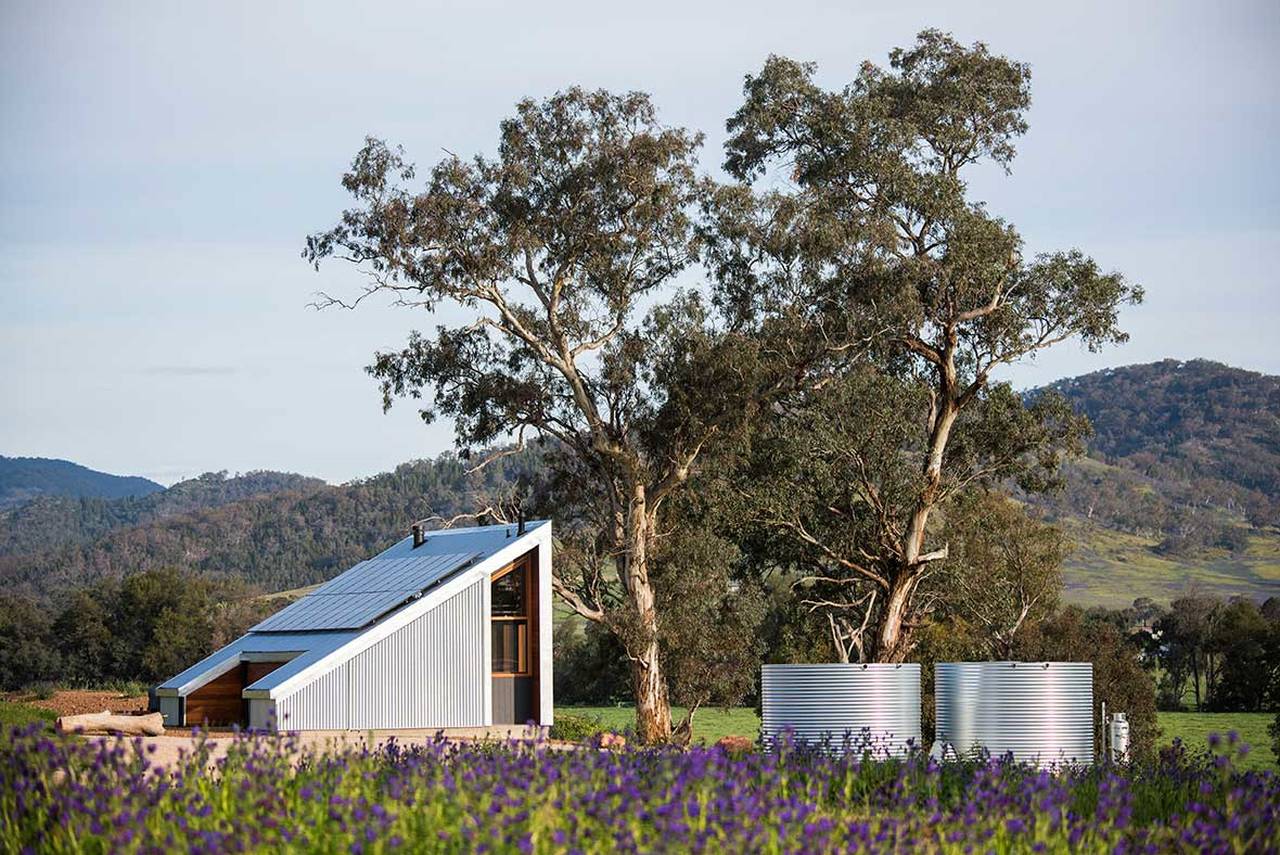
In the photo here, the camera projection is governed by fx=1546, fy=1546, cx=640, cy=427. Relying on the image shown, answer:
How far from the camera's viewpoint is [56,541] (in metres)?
138

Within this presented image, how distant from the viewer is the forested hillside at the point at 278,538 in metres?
103

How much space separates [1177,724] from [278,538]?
7341 cm

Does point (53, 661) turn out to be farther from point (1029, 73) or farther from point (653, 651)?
point (1029, 73)

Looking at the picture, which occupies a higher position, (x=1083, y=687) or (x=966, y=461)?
(x=966, y=461)

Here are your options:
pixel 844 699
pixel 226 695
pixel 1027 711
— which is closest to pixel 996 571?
pixel 226 695

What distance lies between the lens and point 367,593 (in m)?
24.0

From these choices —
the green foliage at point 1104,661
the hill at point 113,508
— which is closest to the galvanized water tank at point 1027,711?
the green foliage at point 1104,661

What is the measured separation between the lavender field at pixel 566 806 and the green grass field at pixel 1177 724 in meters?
32.1

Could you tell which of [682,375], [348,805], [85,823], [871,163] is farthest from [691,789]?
[871,163]

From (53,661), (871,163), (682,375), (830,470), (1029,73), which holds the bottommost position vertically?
(53,661)

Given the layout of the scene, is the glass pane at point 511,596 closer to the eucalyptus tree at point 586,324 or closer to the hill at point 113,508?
the eucalyptus tree at point 586,324

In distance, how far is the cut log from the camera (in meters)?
19.2

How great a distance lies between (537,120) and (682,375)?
6027 mm

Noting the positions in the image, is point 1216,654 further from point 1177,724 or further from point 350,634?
point 350,634
